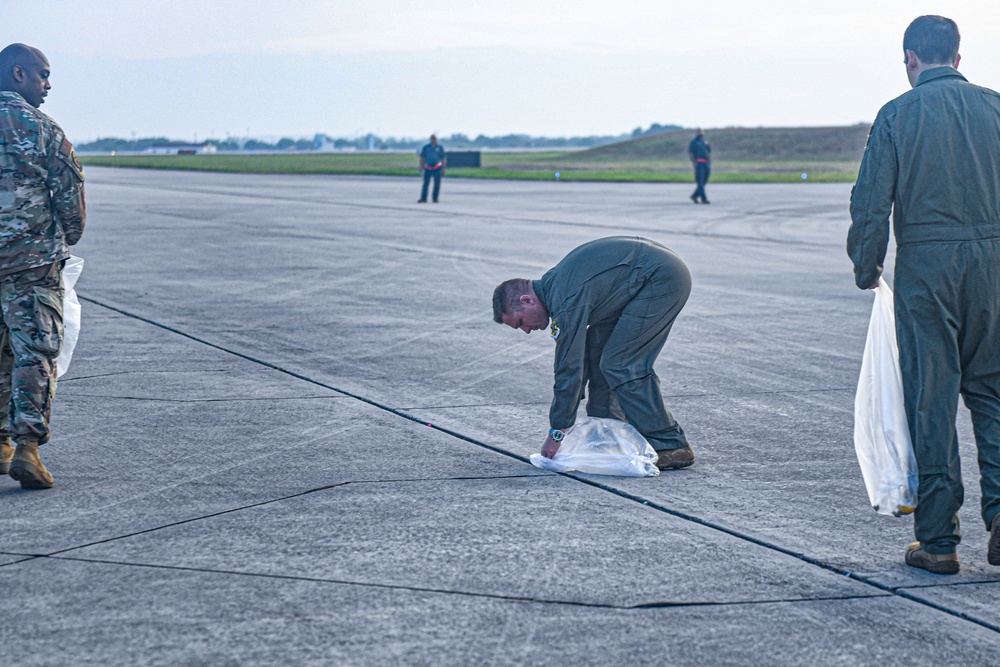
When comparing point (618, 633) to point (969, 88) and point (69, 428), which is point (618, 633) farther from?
point (69, 428)

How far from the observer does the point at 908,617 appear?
4207 mm

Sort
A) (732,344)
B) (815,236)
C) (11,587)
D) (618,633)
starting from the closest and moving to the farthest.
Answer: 1. (618,633)
2. (11,587)
3. (732,344)
4. (815,236)

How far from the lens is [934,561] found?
182 inches

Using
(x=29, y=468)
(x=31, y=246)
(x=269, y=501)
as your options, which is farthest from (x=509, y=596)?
(x=31, y=246)

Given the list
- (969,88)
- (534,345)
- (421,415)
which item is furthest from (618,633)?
(534,345)

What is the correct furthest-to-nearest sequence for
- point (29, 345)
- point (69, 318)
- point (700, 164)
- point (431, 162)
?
point (700, 164) → point (431, 162) → point (69, 318) → point (29, 345)

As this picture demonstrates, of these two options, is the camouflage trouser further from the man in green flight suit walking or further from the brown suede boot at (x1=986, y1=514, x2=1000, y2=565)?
the brown suede boot at (x1=986, y1=514, x2=1000, y2=565)

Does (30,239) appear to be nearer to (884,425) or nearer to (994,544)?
(884,425)

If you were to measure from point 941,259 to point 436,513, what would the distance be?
2.38 metres

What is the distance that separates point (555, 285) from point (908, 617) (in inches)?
98.2

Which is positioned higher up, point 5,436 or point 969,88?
point 969,88

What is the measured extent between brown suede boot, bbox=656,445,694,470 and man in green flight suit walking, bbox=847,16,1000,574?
167cm

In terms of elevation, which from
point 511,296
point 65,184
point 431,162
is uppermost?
point 65,184

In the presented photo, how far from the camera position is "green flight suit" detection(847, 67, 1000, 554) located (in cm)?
459
